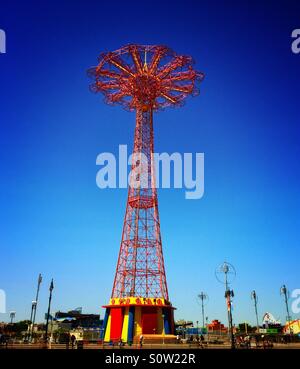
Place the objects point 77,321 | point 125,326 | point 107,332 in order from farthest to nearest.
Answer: point 77,321 < point 107,332 < point 125,326

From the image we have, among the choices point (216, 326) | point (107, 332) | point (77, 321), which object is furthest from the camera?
point (77, 321)

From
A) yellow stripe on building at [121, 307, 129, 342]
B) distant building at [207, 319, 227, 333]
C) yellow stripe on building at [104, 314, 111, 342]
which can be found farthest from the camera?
distant building at [207, 319, 227, 333]

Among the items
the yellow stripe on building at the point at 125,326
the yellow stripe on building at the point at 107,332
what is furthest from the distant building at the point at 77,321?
the yellow stripe on building at the point at 125,326

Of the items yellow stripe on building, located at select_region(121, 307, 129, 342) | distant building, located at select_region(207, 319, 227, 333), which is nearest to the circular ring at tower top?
yellow stripe on building, located at select_region(121, 307, 129, 342)

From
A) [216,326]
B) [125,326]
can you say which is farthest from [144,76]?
[216,326]

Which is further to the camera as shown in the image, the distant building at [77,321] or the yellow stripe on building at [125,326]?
the distant building at [77,321]

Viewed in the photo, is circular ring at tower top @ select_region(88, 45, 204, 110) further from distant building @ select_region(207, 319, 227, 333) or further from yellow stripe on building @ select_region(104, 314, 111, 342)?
distant building @ select_region(207, 319, 227, 333)

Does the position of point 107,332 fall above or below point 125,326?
below

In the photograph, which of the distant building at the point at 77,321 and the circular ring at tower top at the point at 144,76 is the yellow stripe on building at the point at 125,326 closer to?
the circular ring at tower top at the point at 144,76

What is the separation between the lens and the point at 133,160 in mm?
47188

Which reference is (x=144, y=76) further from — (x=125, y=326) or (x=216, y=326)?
(x=216, y=326)
